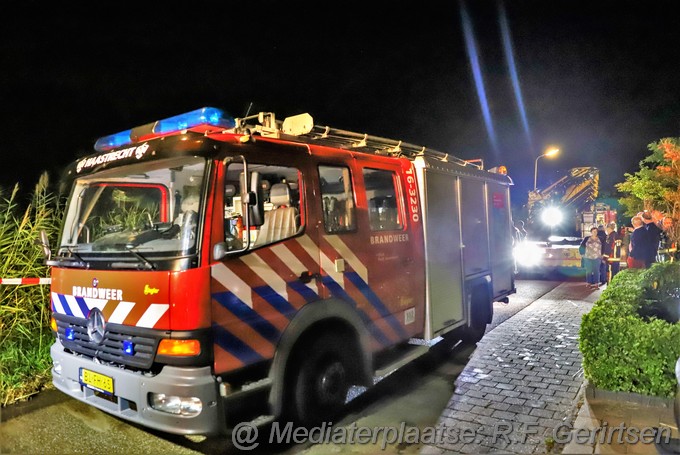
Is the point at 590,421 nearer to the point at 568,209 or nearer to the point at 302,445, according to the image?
the point at 302,445

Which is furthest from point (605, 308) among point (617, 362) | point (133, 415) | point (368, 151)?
point (133, 415)

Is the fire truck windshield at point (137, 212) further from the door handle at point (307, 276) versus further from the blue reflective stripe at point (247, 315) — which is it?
the door handle at point (307, 276)

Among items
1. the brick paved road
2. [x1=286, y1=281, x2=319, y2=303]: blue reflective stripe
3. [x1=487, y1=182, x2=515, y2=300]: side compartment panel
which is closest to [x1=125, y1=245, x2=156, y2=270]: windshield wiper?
[x1=286, y1=281, x2=319, y2=303]: blue reflective stripe

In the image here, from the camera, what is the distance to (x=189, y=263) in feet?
10.2

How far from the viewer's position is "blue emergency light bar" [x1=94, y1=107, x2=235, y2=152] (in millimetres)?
3656

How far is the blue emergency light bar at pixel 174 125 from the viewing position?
3656 millimetres

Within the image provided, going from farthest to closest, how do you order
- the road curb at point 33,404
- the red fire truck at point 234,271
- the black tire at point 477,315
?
the black tire at point 477,315 < the road curb at point 33,404 < the red fire truck at point 234,271

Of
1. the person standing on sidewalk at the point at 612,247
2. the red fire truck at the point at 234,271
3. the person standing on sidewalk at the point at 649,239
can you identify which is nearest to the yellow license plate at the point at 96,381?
the red fire truck at the point at 234,271

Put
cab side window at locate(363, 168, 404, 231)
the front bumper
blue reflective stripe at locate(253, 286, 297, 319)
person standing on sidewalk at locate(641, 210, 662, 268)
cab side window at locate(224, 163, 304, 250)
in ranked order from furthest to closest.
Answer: person standing on sidewalk at locate(641, 210, 662, 268) < cab side window at locate(363, 168, 404, 231) < cab side window at locate(224, 163, 304, 250) < blue reflective stripe at locate(253, 286, 297, 319) < the front bumper

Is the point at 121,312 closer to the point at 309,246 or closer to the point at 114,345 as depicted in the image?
the point at 114,345

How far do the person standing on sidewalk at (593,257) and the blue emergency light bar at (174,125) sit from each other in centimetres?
1009

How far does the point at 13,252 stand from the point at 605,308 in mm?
6884

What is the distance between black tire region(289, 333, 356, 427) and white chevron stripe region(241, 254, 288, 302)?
1.86 feet

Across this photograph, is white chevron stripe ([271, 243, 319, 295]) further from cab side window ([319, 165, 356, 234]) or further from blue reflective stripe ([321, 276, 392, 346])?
cab side window ([319, 165, 356, 234])
